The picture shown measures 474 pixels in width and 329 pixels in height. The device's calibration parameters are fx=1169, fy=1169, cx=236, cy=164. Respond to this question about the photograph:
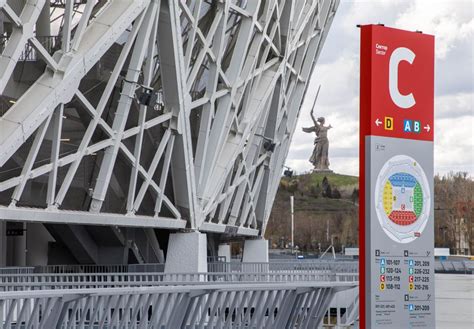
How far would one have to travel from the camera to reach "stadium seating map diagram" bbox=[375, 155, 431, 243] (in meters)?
15.9

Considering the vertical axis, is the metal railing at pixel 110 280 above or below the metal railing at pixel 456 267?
below

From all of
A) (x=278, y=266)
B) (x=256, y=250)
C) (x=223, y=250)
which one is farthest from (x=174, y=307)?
(x=223, y=250)

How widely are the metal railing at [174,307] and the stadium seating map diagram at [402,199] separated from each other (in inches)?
128

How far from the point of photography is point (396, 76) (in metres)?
15.9

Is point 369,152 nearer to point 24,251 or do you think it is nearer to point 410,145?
point 410,145

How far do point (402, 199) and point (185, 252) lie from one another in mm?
22534

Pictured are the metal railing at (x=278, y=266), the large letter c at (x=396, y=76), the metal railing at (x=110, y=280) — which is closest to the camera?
the large letter c at (x=396, y=76)

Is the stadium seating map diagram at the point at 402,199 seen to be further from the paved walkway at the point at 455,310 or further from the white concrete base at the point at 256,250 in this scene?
the white concrete base at the point at 256,250

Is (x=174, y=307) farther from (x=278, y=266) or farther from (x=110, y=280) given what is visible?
(x=278, y=266)

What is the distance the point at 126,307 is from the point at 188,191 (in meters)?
21.0

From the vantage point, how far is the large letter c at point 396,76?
15.8 meters

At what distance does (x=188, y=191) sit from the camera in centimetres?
3778

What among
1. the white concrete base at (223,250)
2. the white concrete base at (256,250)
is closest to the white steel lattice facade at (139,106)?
the white concrete base at (256,250)

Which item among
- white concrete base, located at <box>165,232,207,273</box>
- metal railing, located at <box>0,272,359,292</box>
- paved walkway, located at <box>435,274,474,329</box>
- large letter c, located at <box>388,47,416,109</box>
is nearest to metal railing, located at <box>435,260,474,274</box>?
paved walkway, located at <box>435,274,474,329</box>
